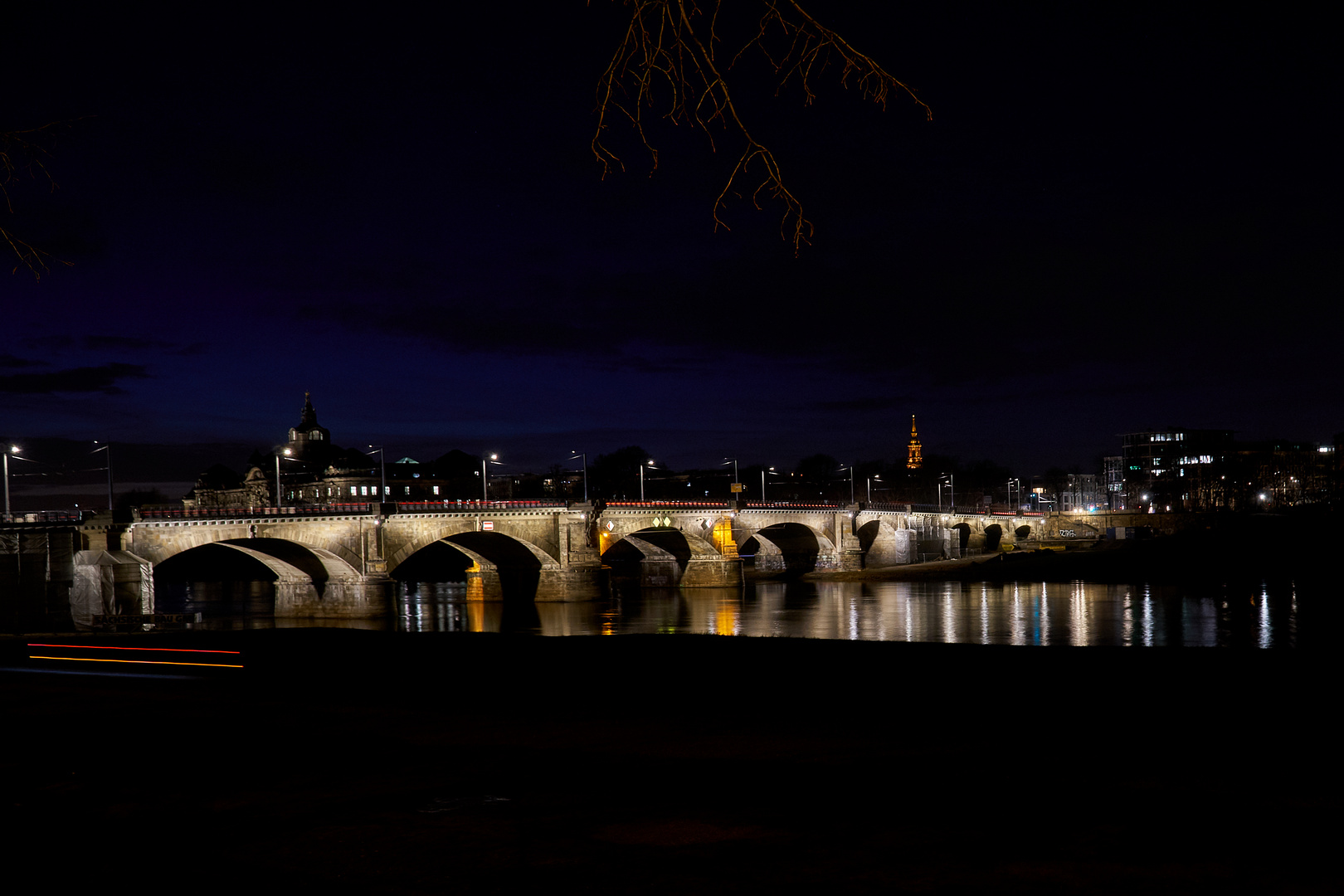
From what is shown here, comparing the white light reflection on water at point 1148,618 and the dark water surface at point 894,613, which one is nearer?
the white light reflection on water at point 1148,618

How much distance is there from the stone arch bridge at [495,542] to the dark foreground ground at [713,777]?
131ft

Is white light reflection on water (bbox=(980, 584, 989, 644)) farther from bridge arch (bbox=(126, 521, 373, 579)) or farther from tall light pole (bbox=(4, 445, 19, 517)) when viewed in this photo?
tall light pole (bbox=(4, 445, 19, 517))

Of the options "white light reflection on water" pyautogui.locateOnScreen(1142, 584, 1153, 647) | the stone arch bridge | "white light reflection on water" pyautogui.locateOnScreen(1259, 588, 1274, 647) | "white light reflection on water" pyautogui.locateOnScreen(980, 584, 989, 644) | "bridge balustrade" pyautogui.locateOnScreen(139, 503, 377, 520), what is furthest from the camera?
"bridge balustrade" pyautogui.locateOnScreen(139, 503, 377, 520)

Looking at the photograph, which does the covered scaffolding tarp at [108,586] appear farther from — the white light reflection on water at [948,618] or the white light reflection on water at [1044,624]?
the white light reflection on water at [1044,624]

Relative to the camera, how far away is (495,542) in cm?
7738

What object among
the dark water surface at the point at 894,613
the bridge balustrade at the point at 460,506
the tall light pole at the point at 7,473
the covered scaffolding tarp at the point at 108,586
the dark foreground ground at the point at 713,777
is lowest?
the dark water surface at the point at 894,613

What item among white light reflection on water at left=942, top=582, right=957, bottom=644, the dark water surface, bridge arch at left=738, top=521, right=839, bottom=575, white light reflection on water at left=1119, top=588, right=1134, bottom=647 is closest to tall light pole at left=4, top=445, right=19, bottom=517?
the dark water surface

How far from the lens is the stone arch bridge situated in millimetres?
51688

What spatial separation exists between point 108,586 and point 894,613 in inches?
1536

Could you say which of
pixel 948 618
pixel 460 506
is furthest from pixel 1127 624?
pixel 460 506

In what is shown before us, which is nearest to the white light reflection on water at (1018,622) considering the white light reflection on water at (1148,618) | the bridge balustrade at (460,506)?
the white light reflection on water at (1148,618)

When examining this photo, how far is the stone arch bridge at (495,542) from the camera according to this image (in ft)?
170

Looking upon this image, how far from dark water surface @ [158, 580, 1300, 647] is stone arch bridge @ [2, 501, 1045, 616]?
2.31 meters

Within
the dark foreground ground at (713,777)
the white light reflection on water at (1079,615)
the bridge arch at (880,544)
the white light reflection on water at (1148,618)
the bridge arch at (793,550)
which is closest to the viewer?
the dark foreground ground at (713,777)
